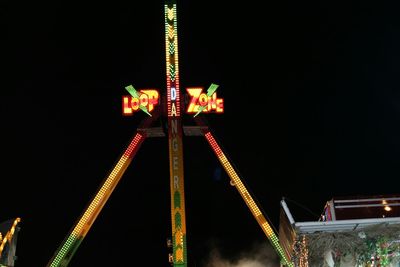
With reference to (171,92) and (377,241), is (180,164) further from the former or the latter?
(377,241)

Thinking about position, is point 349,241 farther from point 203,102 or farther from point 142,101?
point 142,101

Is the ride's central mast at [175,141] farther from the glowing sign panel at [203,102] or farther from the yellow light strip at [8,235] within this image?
the yellow light strip at [8,235]

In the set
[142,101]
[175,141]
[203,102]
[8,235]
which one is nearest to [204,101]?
[203,102]

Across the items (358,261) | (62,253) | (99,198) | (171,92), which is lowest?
(358,261)

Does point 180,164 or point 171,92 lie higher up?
point 171,92

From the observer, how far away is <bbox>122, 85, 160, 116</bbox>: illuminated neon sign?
27.8 meters

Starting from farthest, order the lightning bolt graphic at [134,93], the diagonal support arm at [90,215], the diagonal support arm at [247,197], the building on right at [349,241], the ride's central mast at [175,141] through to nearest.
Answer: the lightning bolt graphic at [134,93] < the diagonal support arm at [247,197] < the ride's central mast at [175,141] < the diagonal support arm at [90,215] < the building on right at [349,241]

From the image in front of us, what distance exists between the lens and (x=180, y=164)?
1050 inches

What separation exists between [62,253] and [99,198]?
2.88 metres

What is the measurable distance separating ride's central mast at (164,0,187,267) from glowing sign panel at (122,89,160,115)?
2.78ft

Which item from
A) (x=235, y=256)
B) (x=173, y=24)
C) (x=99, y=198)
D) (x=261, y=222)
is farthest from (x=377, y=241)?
(x=235, y=256)

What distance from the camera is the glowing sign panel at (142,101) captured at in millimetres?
27797

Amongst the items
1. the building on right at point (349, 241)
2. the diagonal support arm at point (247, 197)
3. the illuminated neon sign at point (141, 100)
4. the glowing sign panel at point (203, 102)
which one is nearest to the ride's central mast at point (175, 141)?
the glowing sign panel at point (203, 102)

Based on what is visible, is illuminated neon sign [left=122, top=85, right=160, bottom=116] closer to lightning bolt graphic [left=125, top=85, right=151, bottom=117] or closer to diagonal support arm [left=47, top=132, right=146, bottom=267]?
lightning bolt graphic [left=125, top=85, right=151, bottom=117]
